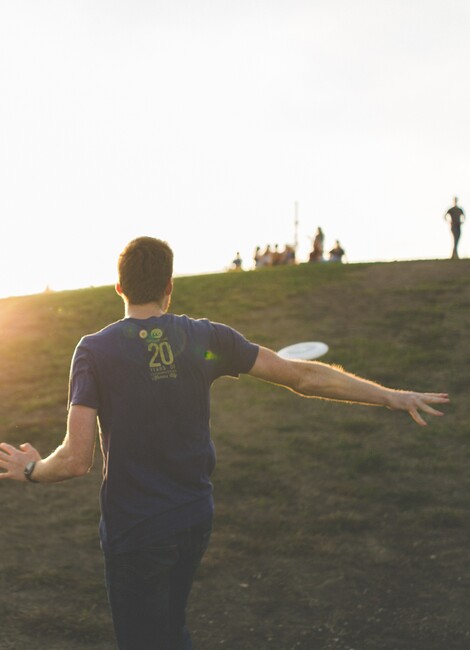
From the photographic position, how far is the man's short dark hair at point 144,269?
9.50ft

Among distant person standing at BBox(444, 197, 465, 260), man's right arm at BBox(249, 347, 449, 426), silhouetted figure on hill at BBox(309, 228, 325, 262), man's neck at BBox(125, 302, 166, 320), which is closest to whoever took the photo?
man's neck at BBox(125, 302, 166, 320)

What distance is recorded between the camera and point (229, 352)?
3.10m

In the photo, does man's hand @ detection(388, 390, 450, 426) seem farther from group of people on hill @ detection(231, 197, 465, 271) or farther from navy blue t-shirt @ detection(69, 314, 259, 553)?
group of people on hill @ detection(231, 197, 465, 271)

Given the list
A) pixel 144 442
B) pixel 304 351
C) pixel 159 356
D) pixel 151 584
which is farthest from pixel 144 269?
pixel 304 351

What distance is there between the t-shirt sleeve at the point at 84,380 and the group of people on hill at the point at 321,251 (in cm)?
2811

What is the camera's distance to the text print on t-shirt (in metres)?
2.88

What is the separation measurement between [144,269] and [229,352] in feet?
1.61

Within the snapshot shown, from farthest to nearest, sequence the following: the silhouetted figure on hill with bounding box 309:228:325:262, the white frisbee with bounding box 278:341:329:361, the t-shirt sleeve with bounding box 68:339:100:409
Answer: the silhouetted figure on hill with bounding box 309:228:325:262, the white frisbee with bounding box 278:341:329:361, the t-shirt sleeve with bounding box 68:339:100:409

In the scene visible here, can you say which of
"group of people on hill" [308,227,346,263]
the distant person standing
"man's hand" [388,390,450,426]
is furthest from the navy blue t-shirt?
"group of people on hill" [308,227,346,263]

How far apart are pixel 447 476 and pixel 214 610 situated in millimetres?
4448

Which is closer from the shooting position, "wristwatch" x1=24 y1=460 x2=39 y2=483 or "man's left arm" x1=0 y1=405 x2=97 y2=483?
"man's left arm" x1=0 y1=405 x2=97 y2=483

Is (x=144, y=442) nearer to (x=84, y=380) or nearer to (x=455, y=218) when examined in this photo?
(x=84, y=380)

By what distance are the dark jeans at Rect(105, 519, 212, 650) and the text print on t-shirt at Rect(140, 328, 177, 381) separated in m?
0.61

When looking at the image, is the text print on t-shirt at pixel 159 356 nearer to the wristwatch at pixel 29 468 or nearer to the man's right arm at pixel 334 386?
the man's right arm at pixel 334 386
